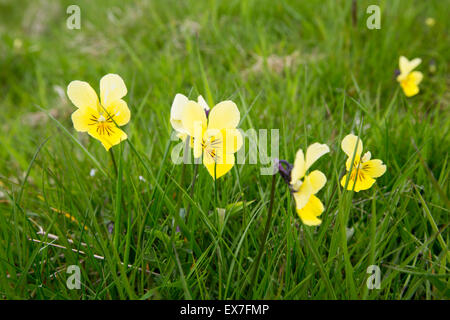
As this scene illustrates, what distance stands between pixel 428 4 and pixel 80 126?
271 cm

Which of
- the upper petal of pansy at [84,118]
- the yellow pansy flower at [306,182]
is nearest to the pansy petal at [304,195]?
the yellow pansy flower at [306,182]

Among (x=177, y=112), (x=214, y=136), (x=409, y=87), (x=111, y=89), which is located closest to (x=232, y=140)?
(x=214, y=136)

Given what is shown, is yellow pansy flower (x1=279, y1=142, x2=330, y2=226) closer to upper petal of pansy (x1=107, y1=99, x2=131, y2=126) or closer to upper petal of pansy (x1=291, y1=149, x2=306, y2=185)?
upper petal of pansy (x1=291, y1=149, x2=306, y2=185)

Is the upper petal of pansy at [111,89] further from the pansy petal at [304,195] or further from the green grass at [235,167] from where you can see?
the pansy petal at [304,195]

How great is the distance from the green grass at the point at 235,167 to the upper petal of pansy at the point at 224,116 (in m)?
0.18

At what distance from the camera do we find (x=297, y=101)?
1.89 metres

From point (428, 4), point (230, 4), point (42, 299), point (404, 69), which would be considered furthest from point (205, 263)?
point (428, 4)

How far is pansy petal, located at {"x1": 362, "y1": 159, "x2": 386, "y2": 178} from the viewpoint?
1.00 meters

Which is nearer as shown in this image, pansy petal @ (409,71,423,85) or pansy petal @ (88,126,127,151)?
pansy petal @ (88,126,127,151)

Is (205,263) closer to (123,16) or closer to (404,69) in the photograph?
(404,69)

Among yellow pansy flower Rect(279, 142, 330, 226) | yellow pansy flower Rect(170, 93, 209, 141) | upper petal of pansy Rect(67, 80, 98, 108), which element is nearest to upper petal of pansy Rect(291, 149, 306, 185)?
yellow pansy flower Rect(279, 142, 330, 226)

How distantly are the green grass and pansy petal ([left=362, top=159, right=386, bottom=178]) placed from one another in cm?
9

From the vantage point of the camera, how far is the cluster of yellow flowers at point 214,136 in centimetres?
82

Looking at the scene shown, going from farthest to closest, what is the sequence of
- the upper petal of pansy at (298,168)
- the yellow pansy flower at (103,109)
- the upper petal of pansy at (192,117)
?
1. the yellow pansy flower at (103,109)
2. the upper petal of pansy at (192,117)
3. the upper petal of pansy at (298,168)
